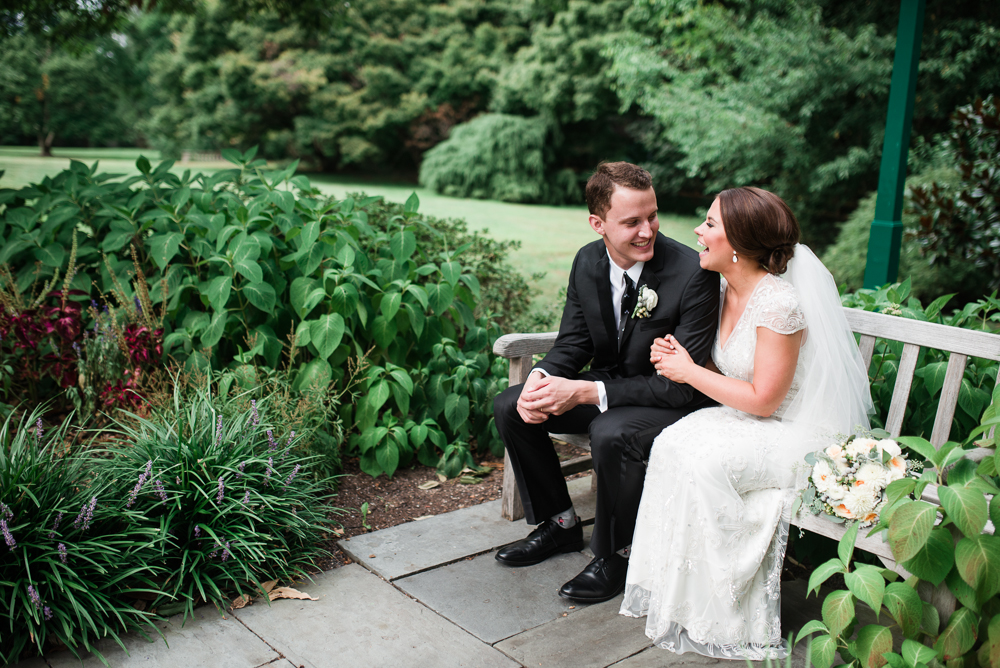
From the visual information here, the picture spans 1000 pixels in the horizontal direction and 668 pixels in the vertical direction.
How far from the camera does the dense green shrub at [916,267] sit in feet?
23.7

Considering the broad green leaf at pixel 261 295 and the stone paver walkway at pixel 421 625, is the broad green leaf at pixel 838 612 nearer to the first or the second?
the stone paver walkway at pixel 421 625

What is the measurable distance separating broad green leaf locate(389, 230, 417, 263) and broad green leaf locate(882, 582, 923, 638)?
9.39 ft

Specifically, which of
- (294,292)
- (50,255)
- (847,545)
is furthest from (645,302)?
(50,255)

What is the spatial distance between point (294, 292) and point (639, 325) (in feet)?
6.05

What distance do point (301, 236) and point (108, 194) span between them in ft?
4.36

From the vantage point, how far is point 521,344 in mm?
3246

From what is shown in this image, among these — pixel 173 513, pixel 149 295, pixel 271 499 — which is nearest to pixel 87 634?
pixel 173 513

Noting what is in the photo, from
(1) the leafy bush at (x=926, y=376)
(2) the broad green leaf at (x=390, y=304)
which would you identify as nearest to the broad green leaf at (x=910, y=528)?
(1) the leafy bush at (x=926, y=376)

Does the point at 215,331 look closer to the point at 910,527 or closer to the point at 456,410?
the point at 456,410

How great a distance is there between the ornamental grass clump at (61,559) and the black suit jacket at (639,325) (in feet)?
5.60

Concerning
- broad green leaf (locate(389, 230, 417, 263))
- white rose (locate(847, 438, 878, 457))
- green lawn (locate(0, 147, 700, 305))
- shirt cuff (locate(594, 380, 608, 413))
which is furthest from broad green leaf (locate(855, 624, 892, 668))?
green lawn (locate(0, 147, 700, 305))

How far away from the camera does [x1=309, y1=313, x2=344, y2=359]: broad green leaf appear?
362 centimetres

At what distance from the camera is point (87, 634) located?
7.68 feet

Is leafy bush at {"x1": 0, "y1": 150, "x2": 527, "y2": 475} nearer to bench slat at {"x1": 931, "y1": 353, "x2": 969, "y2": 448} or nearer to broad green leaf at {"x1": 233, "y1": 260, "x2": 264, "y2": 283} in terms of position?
broad green leaf at {"x1": 233, "y1": 260, "x2": 264, "y2": 283}
